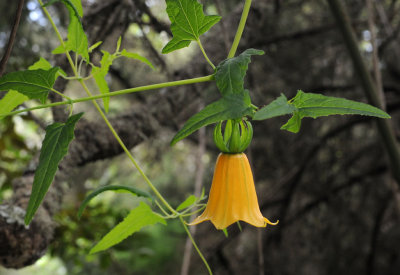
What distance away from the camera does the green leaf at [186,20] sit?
343 millimetres

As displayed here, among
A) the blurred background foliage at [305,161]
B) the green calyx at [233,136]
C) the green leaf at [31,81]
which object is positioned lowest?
the blurred background foliage at [305,161]

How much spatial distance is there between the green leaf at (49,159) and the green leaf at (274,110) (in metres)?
0.15

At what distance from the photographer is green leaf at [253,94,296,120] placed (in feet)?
0.87

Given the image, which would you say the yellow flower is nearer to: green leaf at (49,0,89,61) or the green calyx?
the green calyx

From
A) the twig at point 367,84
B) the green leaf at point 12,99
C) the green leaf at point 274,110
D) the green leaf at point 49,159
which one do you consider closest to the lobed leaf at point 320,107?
the green leaf at point 274,110

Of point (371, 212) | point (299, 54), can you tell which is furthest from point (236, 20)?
point (371, 212)

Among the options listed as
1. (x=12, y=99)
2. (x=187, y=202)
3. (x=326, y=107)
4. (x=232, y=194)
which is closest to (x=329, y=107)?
(x=326, y=107)

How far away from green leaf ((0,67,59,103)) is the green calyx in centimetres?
15

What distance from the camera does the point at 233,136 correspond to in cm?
36

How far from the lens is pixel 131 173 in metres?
2.50

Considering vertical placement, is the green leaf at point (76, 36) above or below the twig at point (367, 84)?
above

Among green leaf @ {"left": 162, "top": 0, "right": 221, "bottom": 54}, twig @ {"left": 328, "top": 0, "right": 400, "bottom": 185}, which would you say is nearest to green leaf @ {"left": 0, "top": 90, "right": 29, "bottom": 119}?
green leaf @ {"left": 162, "top": 0, "right": 221, "bottom": 54}

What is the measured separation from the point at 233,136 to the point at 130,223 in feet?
0.52

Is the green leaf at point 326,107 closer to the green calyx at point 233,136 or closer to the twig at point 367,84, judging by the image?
the green calyx at point 233,136
